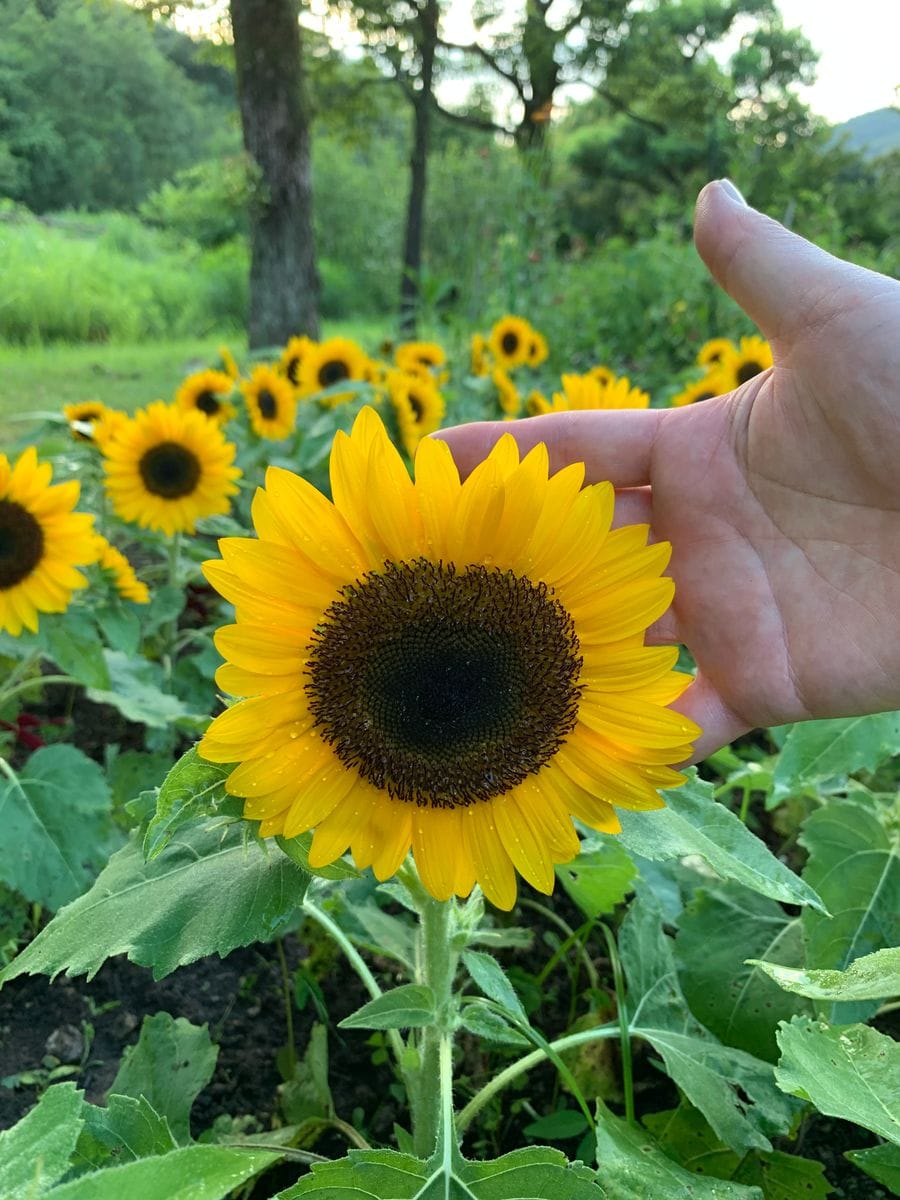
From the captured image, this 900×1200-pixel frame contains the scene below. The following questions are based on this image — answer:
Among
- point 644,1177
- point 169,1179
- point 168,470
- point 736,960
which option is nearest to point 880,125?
point 168,470

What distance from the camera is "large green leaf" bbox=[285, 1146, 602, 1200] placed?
3.19 ft

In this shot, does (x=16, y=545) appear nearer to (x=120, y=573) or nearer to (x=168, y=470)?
(x=120, y=573)

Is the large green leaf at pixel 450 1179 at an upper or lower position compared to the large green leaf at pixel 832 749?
lower

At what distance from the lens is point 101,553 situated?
7.80 feet

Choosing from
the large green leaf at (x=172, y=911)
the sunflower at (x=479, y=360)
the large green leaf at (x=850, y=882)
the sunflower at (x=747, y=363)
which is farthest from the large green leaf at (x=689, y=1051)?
the sunflower at (x=479, y=360)

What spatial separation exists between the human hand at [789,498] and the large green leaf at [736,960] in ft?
1.17

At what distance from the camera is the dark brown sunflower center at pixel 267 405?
3.54m

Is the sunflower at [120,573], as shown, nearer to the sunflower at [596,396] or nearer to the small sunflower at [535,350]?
the sunflower at [596,396]

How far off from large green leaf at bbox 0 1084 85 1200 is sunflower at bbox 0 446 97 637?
1.46 m

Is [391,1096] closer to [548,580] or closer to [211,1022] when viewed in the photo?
[211,1022]

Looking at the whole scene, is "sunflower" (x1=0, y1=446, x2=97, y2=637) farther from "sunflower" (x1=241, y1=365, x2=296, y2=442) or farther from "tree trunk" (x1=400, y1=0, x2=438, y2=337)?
"tree trunk" (x1=400, y1=0, x2=438, y2=337)

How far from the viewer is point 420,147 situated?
796cm

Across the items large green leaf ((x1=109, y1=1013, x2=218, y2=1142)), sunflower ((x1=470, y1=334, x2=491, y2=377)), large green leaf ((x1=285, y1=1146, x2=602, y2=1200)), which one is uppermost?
sunflower ((x1=470, y1=334, x2=491, y2=377))

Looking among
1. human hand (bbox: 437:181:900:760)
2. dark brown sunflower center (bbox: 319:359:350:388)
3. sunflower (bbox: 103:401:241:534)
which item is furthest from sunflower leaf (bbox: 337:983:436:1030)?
dark brown sunflower center (bbox: 319:359:350:388)
